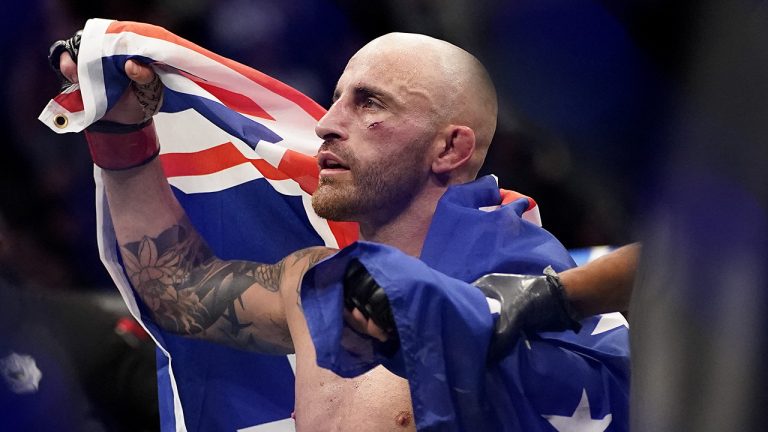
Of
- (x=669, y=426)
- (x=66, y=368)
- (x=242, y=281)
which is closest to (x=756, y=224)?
(x=669, y=426)

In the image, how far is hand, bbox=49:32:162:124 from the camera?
5.15ft

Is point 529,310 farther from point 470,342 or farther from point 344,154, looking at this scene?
point 344,154

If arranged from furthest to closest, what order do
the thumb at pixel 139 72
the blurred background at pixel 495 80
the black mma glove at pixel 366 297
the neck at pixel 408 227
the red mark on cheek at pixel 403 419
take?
the neck at pixel 408 227 < the thumb at pixel 139 72 < the red mark on cheek at pixel 403 419 < the black mma glove at pixel 366 297 < the blurred background at pixel 495 80

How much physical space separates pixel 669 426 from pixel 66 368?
1.90 m

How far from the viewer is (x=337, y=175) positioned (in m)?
1.60

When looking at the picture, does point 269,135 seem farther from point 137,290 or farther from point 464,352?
point 464,352

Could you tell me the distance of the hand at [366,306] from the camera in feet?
3.60

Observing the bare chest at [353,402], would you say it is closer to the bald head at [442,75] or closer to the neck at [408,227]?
the neck at [408,227]

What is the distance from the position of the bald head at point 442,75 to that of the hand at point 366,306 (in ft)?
2.02

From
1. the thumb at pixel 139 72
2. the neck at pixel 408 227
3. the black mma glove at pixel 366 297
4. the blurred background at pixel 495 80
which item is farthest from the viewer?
the neck at pixel 408 227

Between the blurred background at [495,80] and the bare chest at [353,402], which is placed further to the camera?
the bare chest at [353,402]

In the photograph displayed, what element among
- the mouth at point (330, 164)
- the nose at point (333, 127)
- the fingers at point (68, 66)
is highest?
the fingers at point (68, 66)

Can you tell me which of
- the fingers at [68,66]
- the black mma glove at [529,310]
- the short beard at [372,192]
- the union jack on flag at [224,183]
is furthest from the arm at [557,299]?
the fingers at [68,66]

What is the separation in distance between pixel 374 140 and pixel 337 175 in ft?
0.29
